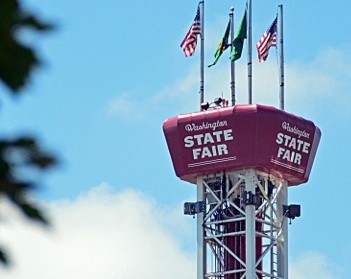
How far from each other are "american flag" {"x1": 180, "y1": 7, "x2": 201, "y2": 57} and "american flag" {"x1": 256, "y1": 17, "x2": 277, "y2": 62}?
457 centimetres

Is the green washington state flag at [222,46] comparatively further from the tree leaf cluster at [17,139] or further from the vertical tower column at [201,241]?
the tree leaf cluster at [17,139]

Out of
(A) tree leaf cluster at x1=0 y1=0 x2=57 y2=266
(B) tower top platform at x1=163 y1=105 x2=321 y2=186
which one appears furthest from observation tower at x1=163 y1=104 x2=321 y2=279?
(A) tree leaf cluster at x1=0 y1=0 x2=57 y2=266

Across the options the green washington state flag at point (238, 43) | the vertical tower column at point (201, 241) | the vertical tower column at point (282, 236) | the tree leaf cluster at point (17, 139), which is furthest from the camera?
the green washington state flag at point (238, 43)

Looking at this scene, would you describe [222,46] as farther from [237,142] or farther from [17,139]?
[17,139]

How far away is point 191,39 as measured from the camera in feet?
317

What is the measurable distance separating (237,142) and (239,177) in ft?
7.31

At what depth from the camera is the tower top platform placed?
3477 inches

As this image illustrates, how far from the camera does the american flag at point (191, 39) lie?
315 feet

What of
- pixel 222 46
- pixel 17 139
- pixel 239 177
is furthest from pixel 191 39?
pixel 17 139

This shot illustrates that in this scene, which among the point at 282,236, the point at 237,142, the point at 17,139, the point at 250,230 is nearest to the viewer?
the point at 17,139

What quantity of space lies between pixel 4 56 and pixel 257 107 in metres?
82.2

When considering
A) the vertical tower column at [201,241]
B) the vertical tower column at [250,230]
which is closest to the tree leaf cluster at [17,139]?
the vertical tower column at [250,230]

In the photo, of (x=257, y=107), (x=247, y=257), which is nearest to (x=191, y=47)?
(x=257, y=107)

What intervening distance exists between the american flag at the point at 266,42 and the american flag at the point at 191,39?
180 inches
